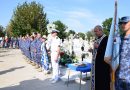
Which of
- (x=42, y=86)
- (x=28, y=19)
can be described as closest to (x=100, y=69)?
(x=42, y=86)

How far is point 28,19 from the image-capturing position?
4788 cm

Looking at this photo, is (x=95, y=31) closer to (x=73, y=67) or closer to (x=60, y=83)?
(x=73, y=67)

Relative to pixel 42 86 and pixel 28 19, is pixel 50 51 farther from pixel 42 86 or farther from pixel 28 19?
pixel 28 19

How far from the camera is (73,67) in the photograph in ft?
29.2

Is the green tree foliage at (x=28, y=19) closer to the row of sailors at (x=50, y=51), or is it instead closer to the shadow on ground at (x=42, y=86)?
the row of sailors at (x=50, y=51)

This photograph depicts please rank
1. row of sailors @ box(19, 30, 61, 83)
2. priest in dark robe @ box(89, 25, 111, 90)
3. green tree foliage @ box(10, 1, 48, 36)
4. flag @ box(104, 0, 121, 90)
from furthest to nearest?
green tree foliage @ box(10, 1, 48, 36) → row of sailors @ box(19, 30, 61, 83) → priest in dark robe @ box(89, 25, 111, 90) → flag @ box(104, 0, 121, 90)

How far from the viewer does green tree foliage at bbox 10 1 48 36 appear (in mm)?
47062

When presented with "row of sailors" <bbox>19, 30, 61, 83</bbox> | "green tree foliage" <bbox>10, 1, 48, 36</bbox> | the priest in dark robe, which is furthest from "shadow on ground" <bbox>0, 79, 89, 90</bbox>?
"green tree foliage" <bbox>10, 1, 48, 36</bbox>

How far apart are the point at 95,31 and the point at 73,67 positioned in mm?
2220

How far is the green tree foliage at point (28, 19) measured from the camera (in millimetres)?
47062

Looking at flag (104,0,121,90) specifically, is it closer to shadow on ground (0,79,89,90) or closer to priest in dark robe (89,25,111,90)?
priest in dark robe (89,25,111,90)

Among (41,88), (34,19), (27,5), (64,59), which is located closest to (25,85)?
(41,88)

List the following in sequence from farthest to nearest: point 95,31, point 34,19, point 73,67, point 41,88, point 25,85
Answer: point 34,19 → point 25,85 → point 41,88 → point 73,67 → point 95,31

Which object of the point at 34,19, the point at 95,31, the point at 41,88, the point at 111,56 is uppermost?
the point at 34,19
